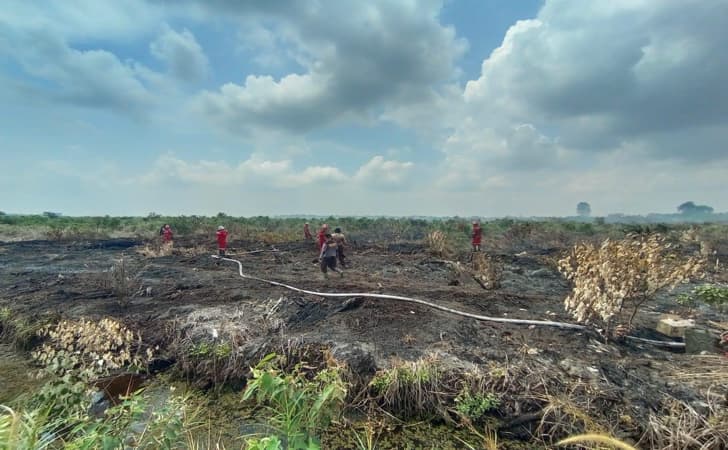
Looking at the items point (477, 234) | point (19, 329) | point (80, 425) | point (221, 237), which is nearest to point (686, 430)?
point (80, 425)

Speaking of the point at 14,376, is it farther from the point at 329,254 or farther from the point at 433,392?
the point at 329,254

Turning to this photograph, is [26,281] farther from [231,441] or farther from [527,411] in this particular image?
[527,411]

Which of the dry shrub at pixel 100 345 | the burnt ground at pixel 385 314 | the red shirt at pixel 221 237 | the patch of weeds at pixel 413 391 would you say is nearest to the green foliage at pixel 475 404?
the patch of weeds at pixel 413 391

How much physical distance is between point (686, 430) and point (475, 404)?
1979mm

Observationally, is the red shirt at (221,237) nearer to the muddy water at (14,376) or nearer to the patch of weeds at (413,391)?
the muddy water at (14,376)

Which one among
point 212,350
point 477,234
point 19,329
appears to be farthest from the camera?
point 477,234

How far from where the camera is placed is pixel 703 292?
21.4 feet

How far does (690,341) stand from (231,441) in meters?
6.54

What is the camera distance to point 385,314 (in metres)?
6.92

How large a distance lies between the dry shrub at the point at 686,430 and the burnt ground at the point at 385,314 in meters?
0.23

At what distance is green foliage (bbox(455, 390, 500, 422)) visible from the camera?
418cm

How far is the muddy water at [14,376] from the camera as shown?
16.3 feet

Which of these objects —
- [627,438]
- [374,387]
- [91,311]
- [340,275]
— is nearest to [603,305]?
[627,438]

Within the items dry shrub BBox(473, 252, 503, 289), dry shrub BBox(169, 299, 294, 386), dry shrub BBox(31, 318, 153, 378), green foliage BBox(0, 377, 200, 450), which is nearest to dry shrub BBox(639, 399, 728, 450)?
dry shrub BBox(169, 299, 294, 386)
